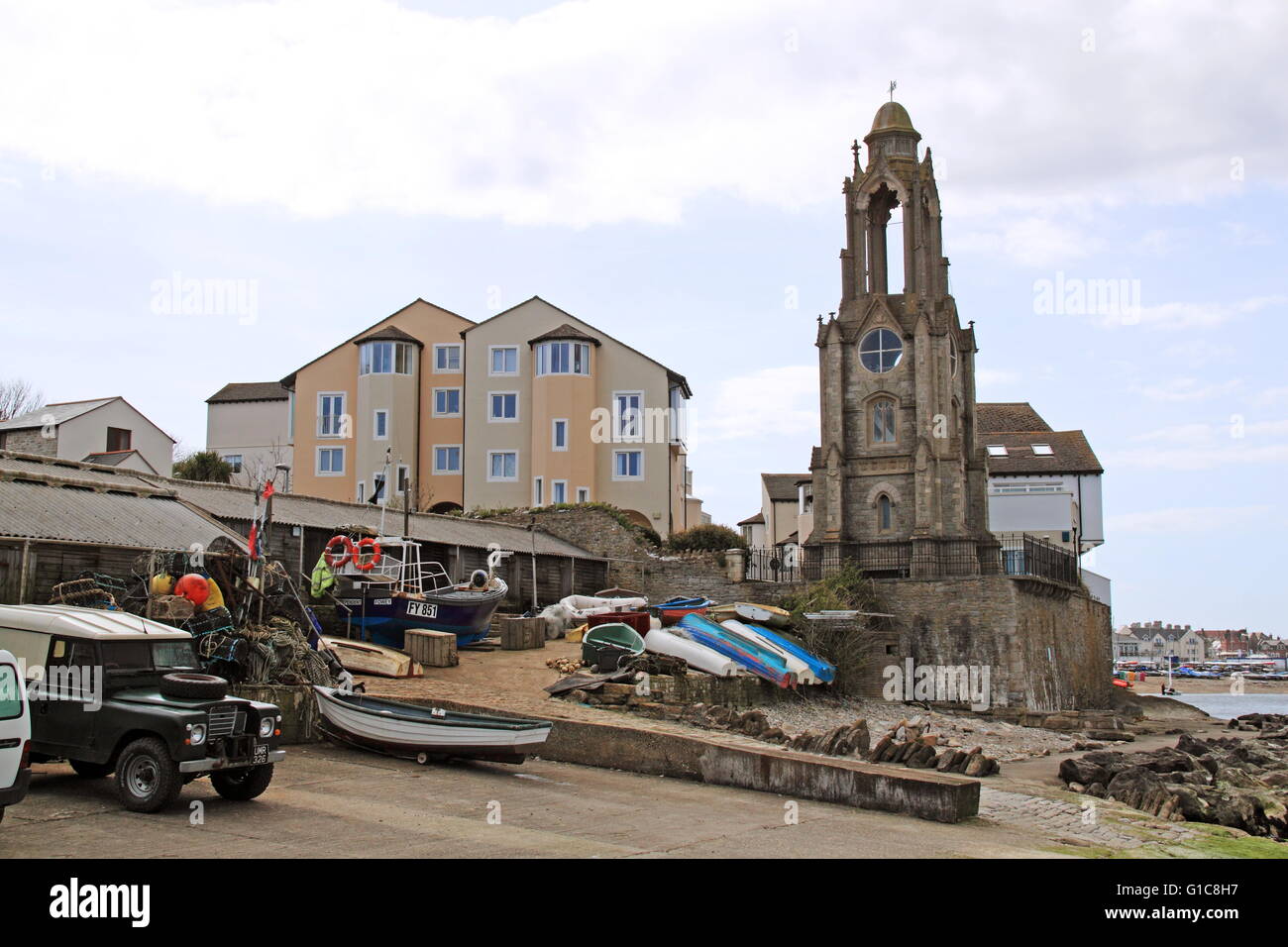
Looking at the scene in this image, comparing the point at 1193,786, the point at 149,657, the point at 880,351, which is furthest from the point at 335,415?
the point at 1193,786

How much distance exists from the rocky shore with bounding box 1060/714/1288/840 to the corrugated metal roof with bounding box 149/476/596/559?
20.5 m

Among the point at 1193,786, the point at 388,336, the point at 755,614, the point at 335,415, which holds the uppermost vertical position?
the point at 388,336

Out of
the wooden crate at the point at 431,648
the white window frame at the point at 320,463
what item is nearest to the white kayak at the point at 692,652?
the wooden crate at the point at 431,648

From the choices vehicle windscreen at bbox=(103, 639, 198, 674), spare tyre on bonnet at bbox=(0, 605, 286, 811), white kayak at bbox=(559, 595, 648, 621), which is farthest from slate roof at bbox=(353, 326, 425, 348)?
spare tyre on bonnet at bbox=(0, 605, 286, 811)

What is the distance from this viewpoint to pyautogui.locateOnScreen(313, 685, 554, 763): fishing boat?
16.7 meters

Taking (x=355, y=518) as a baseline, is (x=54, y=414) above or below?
above

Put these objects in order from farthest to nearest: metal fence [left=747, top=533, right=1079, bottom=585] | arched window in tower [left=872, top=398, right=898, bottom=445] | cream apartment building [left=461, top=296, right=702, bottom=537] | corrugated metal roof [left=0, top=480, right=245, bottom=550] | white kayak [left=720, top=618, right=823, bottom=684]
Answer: cream apartment building [left=461, top=296, right=702, bottom=537] → arched window in tower [left=872, top=398, right=898, bottom=445] → metal fence [left=747, top=533, right=1079, bottom=585] → white kayak [left=720, top=618, right=823, bottom=684] → corrugated metal roof [left=0, top=480, right=245, bottom=550]

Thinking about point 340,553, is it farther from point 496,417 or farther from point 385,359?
point 385,359

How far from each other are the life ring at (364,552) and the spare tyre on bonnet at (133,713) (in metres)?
15.0

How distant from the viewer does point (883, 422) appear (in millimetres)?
43938

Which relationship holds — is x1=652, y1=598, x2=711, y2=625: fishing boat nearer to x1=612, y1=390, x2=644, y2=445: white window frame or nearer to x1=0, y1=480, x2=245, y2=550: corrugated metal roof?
x1=0, y1=480, x2=245, y2=550: corrugated metal roof

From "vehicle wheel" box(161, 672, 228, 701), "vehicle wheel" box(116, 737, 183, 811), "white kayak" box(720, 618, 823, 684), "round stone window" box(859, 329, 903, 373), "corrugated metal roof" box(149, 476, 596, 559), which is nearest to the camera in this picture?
"vehicle wheel" box(116, 737, 183, 811)

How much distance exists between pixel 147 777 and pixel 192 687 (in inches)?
42.0

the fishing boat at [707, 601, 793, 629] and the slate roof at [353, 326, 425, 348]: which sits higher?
the slate roof at [353, 326, 425, 348]
